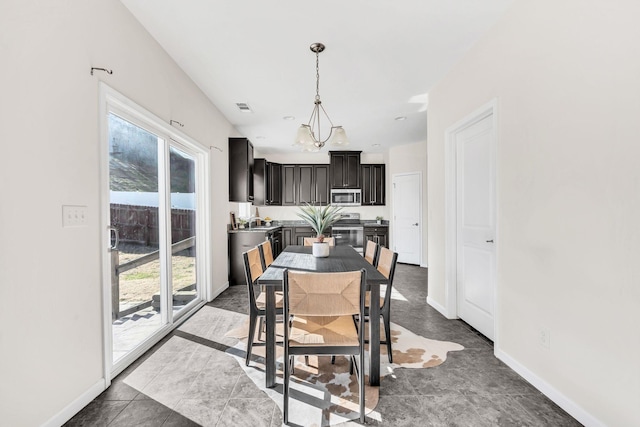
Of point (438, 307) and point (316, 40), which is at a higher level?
point (316, 40)

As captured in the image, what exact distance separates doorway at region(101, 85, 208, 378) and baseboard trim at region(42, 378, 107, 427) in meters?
0.09

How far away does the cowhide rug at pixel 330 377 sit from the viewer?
5.41 feet

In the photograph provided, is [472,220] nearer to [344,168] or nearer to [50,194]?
[50,194]

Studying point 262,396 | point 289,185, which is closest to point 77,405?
point 262,396

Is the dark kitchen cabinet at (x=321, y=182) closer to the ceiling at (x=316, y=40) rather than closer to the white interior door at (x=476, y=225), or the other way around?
the ceiling at (x=316, y=40)

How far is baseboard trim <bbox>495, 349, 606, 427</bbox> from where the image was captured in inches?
60.2

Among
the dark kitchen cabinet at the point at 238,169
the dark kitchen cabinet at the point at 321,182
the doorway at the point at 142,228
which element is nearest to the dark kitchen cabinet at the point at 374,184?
the dark kitchen cabinet at the point at 321,182

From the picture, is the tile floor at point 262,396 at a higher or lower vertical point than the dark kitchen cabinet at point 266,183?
lower

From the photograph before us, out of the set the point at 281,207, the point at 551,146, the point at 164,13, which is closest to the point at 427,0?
the point at 551,146

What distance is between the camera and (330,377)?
202 centimetres

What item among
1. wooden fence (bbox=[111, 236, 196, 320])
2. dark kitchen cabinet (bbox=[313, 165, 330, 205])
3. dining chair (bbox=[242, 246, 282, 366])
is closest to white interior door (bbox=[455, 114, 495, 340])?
dining chair (bbox=[242, 246, 282, 366])

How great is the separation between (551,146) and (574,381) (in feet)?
4.41

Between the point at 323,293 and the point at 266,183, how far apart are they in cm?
496

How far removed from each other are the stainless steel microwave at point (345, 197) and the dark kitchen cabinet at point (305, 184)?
18 centimetres
